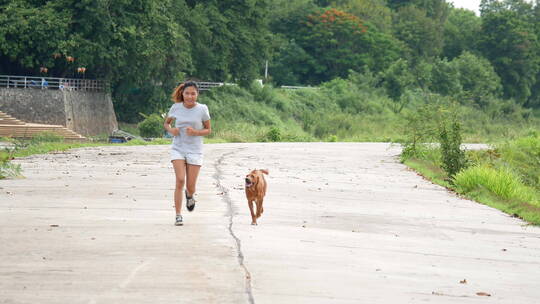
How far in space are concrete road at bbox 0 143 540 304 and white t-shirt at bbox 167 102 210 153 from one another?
98cm

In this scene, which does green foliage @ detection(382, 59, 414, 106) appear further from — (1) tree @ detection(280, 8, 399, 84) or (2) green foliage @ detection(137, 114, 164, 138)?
(2) green foliage @ detection(137, 114, 164, 138)

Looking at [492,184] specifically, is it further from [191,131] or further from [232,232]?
[232,232]

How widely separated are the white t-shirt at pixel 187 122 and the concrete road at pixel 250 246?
982 millimetres

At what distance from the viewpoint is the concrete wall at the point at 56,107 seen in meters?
55.9

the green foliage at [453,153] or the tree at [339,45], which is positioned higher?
the tree at [339,45]

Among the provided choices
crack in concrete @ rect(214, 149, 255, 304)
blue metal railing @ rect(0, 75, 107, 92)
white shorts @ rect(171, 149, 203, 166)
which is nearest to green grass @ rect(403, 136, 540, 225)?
crack in concrete @ rect(214, 149, 255, 304)

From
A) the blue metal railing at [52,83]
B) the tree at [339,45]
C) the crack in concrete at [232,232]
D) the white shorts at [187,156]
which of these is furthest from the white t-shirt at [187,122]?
the tree at [339,45]

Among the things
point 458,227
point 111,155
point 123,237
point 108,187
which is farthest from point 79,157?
point 123,237

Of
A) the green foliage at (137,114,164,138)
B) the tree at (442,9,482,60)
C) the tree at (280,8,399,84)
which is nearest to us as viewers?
the green foliage at (137,114,164,138)

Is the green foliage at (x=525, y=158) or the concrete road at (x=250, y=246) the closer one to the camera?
the concrete road at (x=250, y=246)

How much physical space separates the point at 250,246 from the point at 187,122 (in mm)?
2646

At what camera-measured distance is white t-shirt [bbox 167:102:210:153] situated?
13.0 m

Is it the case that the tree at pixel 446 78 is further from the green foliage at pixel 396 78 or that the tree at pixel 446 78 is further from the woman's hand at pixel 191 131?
the woman's hand at pixel 191 131

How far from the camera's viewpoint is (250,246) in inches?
429
